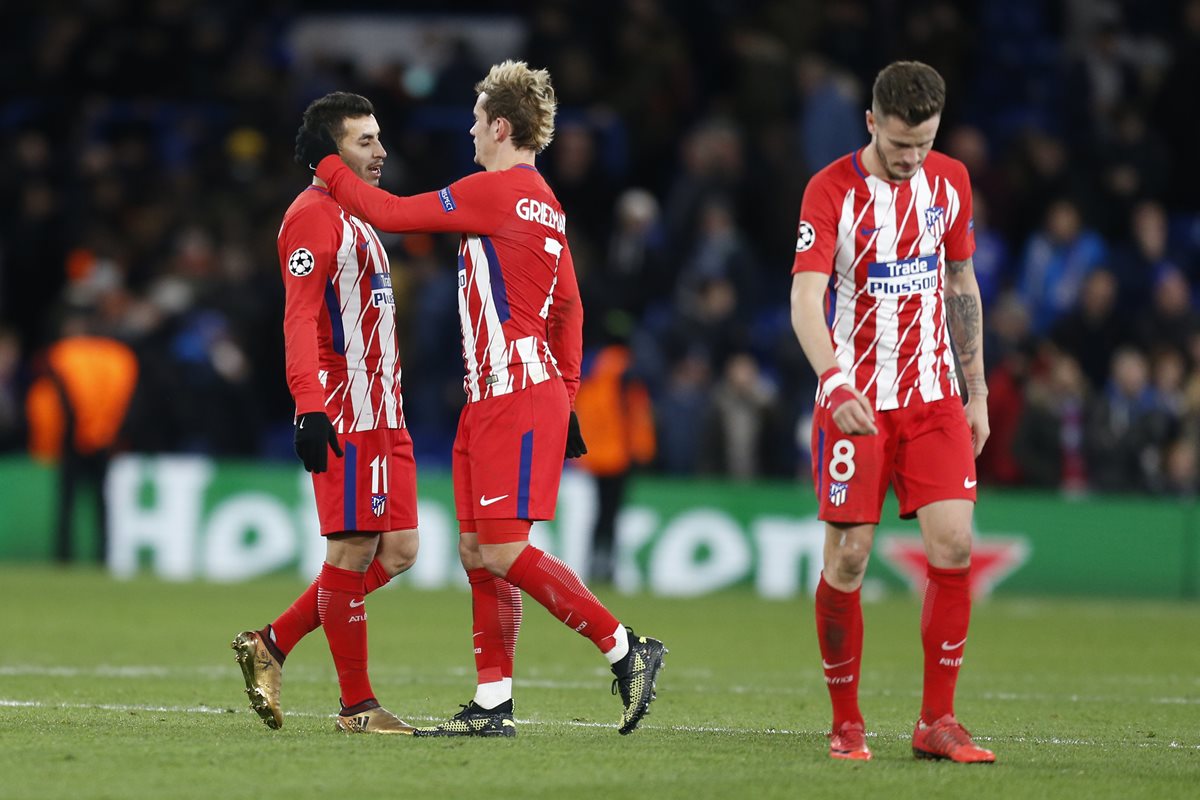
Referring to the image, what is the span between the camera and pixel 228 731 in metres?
7.39

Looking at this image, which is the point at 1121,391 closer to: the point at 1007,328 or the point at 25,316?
the point at 1007,328

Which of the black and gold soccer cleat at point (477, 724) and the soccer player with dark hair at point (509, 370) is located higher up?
the soccer player with dark hair at point (509, 370)

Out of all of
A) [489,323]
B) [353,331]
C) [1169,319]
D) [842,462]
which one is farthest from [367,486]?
[1169,319]

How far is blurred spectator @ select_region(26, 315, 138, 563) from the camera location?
57.1 ft

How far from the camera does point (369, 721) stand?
7555 millimetres

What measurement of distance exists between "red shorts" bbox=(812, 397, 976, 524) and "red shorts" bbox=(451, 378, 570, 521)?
97 cm

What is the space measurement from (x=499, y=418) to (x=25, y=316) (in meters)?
14.8

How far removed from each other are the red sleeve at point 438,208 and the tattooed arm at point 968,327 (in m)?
1.68

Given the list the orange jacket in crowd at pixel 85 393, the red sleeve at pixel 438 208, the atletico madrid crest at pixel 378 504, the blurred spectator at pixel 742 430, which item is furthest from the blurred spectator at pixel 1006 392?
the red sleeve at pixel 438 208

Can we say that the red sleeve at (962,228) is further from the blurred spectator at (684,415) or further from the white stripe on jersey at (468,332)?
the blurred spectator at (684,415)

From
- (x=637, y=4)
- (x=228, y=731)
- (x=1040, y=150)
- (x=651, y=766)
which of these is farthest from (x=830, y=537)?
(x=637, y=4)

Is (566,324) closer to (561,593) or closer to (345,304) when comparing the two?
(345,304)

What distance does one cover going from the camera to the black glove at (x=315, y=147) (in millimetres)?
7641

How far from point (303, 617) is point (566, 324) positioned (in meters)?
1.55
